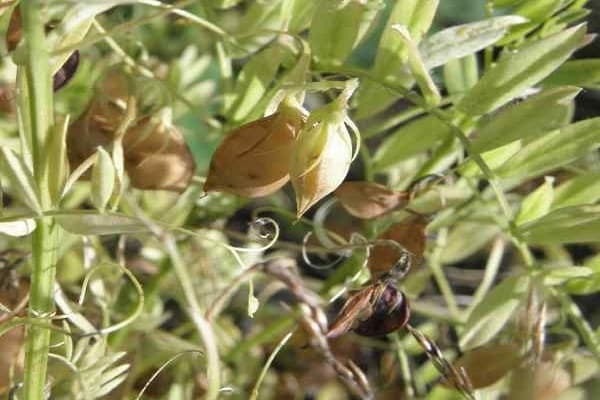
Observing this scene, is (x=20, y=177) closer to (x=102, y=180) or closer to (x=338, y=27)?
(x=102, y=180)

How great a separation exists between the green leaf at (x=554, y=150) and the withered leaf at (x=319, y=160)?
0.13 metres

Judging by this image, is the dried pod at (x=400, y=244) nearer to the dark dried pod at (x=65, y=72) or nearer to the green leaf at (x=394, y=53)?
the green leaf at (x=394, y=53)

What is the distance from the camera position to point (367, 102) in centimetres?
56

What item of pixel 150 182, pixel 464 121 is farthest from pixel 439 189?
pixel 150 182

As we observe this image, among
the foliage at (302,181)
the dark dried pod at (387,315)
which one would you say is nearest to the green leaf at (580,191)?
the foliage at (302,181)

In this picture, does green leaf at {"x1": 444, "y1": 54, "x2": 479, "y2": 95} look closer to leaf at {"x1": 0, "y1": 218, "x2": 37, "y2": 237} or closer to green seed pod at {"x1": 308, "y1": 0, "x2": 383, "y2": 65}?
green seed pod at {"x1": 308, "y1": 0, "x2": 383, "y2": 65}

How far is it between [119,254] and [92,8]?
0.74 ft

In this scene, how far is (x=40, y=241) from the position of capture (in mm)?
424

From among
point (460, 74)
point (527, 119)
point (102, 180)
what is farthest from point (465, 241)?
point (102, 180)

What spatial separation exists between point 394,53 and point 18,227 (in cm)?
19

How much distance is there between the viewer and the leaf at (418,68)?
45 centimetres

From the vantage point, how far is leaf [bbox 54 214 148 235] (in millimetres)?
403

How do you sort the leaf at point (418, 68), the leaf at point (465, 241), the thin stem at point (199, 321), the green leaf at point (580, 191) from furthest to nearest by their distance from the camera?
the leaf at point (465, 241) < the green leaf at point (580, 191) < the leaf at point (418, 68) < the thin stem at point (199, 321)

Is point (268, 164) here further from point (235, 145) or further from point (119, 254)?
point (119, 254)
